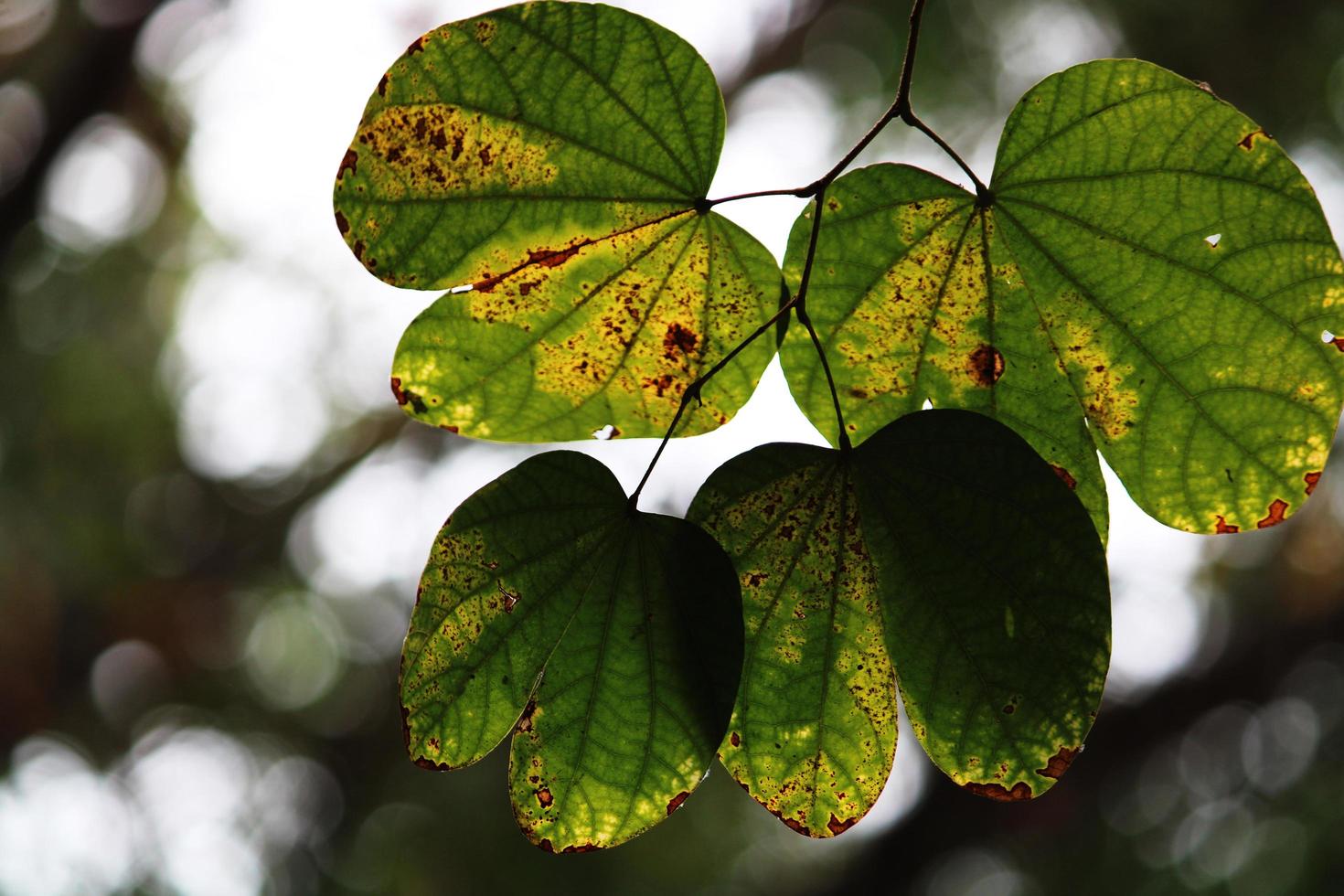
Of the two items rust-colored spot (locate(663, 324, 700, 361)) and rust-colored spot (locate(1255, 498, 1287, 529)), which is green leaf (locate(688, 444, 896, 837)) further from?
rust-colored spot (locate(1255, 498, 1287, 529))

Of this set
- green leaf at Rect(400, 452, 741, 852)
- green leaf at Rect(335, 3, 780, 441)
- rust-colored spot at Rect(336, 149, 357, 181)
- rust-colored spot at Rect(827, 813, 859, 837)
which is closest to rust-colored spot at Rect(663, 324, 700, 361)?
green leaf at Rect(335, 3, 780, 441)

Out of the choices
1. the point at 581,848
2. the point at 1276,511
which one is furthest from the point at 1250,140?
the point at 581,848

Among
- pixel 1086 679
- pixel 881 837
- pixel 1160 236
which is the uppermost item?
pixel 1160 236

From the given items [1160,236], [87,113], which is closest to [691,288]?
[1160,236]

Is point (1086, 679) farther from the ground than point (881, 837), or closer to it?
farther from the ground

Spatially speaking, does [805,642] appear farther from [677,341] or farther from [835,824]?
[677,341]

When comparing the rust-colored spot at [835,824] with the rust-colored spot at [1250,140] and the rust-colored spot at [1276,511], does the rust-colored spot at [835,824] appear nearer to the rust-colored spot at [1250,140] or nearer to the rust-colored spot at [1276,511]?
the rust-colored spot at [1276,511]

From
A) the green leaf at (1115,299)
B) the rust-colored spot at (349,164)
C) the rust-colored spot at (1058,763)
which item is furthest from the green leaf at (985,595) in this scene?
the rust-colored spot at (349,164)

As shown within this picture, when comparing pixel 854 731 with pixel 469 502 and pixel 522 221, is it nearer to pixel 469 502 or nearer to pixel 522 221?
pixel 469 502
